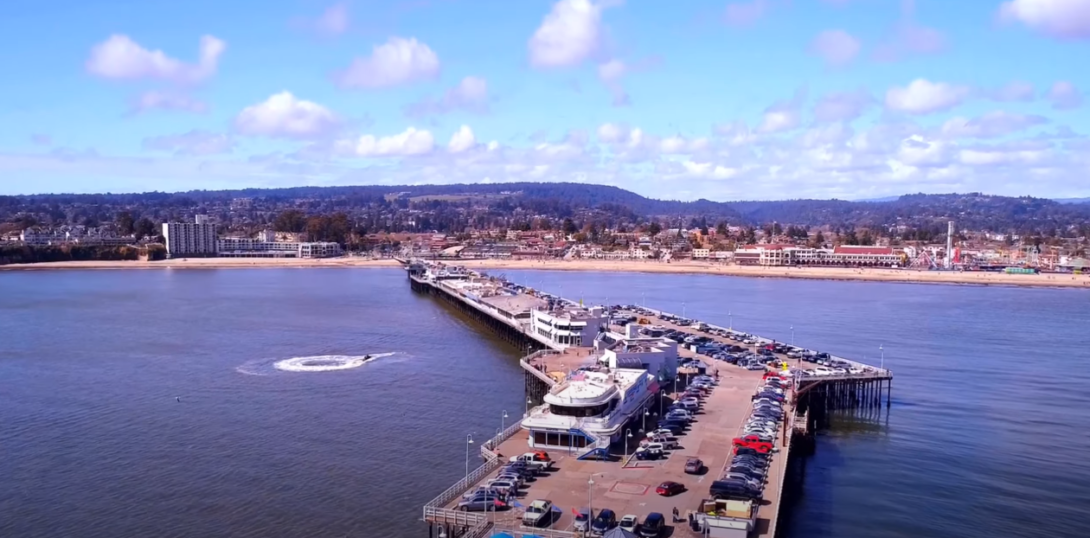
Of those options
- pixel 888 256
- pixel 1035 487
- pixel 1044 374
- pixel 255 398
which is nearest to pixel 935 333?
pixel 1044 374

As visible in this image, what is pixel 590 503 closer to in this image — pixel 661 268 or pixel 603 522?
pixel 603 522

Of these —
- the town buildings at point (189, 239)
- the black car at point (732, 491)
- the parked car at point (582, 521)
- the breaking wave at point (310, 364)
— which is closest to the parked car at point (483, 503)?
the parked car at point (582, 521)

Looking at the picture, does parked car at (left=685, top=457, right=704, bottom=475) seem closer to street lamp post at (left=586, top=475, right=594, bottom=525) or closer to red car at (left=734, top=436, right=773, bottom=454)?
red car at (left=734, top=436, right=773, bottom=454)

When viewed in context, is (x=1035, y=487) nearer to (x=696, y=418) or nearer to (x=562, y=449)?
(x=696, y=418)

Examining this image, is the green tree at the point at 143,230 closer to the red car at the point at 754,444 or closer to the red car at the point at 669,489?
the red car at the point at 754,444

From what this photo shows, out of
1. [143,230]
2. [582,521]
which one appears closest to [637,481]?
[582,521]

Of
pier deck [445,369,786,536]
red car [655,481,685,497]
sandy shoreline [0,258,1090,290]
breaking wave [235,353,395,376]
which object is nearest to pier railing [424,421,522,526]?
pier deck [445,369,786,536]
